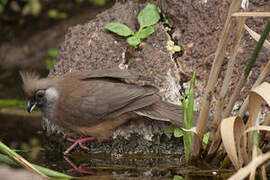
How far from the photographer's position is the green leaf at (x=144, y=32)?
5.65 m

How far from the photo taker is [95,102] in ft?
16.6

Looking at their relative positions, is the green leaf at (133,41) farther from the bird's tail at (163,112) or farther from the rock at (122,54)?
the bird's tail at (163,112)

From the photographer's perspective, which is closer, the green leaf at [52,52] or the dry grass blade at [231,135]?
the dry grass blade at [231,135]

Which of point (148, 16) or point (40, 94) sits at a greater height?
point (148, 16)

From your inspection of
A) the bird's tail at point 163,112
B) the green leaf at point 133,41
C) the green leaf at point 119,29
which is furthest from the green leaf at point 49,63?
the bird's tail at point 163,112

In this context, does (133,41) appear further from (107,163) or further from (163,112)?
(107,163)

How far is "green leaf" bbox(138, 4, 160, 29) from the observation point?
571 centimetres

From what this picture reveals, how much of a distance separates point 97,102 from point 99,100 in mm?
29

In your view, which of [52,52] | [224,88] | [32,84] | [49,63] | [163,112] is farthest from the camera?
[52,52]

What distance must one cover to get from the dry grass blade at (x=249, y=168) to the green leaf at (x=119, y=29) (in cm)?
252

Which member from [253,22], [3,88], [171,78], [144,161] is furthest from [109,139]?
[3,88]

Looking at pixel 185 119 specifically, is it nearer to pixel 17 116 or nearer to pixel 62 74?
pixel 62 74

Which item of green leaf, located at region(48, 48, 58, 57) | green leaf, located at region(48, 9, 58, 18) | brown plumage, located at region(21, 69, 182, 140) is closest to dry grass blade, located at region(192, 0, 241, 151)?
brown plumage, located at region(21, 69, 182, 140)

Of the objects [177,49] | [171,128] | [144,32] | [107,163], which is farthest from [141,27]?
[107,163]
